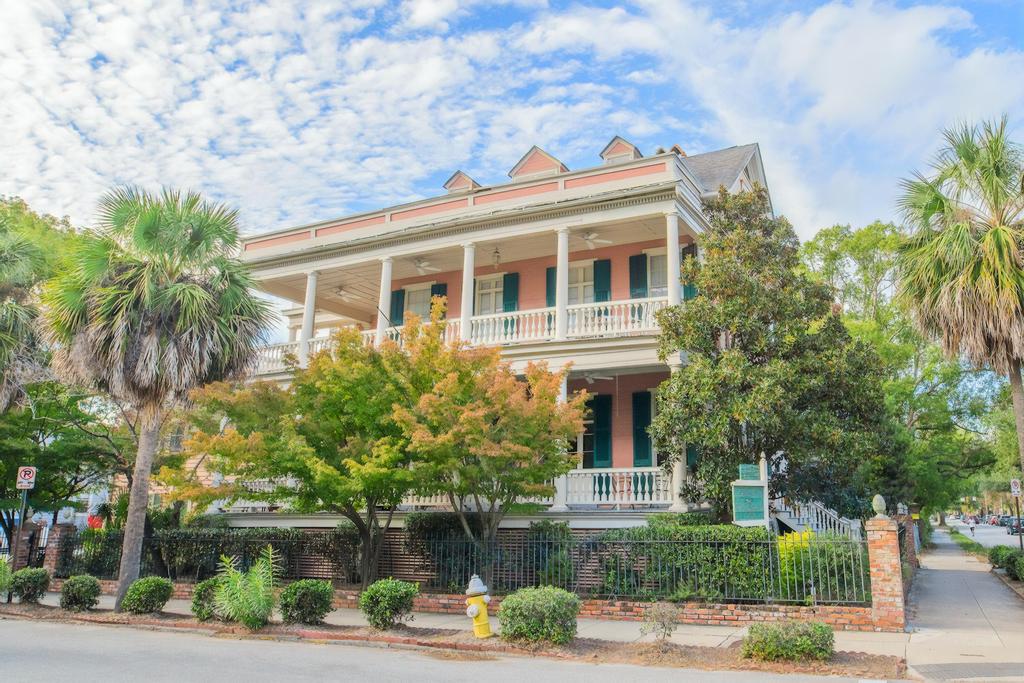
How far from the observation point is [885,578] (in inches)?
450

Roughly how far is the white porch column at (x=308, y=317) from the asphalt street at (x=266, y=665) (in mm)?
9750

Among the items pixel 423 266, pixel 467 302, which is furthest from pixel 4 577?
pixel 423 266

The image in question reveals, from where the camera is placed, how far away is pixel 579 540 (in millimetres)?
14250

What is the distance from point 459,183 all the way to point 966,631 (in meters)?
17.1

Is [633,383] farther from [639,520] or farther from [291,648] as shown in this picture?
[291,648]

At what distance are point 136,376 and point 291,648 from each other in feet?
20.9

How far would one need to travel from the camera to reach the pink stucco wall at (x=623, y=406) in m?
19.7

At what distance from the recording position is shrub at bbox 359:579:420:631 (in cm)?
1184

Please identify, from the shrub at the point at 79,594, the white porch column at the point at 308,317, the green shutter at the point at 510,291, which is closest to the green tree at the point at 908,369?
the green shutter at the point at 510,291

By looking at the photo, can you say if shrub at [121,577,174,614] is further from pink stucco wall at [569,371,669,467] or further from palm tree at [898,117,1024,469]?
palm tree at [898,117,1024,469]

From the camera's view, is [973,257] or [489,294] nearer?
[973,257]

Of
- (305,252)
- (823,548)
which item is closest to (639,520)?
(823,548)

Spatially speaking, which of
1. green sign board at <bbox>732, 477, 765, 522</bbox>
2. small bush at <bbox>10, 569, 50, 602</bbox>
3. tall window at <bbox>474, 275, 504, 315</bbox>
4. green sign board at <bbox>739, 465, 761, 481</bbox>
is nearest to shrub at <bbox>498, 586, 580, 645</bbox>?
green sign board at <bbox>732, 477, 765, 522</bbox>

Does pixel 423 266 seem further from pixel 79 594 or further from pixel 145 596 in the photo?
pixel 79 594
